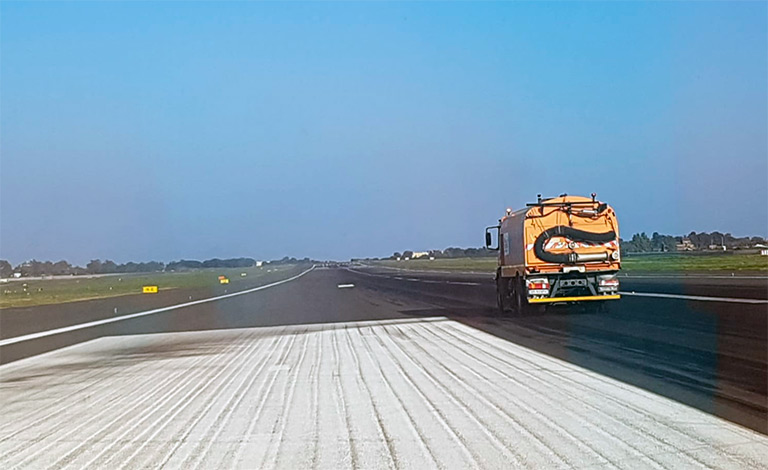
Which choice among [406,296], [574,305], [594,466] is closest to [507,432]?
[594,466]

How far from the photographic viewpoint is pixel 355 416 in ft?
36.1

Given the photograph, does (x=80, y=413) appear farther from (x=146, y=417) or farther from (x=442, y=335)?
(x=442, y=335)

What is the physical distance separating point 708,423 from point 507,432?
2.20 m

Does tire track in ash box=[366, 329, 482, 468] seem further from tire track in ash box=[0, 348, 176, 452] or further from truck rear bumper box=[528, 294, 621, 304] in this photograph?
truck rear bumper box=[528, 294, 621, 304]

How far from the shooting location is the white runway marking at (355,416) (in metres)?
8.70

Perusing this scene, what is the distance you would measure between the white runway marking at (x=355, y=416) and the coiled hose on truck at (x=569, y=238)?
25.2ft

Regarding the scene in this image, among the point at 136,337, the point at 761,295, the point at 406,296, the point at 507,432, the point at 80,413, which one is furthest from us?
the point at 406,296

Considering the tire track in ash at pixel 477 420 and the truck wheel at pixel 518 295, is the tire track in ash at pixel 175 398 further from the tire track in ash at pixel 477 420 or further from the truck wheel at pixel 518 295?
the truck wheel at pixel 518 295

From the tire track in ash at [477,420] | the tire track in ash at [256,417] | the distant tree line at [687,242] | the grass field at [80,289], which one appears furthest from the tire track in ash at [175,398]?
the distant tree line at [687,242]

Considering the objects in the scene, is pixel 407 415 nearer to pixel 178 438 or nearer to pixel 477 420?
pixel 477 420

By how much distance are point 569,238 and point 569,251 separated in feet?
1.23

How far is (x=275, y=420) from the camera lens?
35.5 feet

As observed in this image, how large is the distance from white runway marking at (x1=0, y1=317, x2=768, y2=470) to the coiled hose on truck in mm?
7692

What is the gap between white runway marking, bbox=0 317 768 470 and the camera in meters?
8.70
